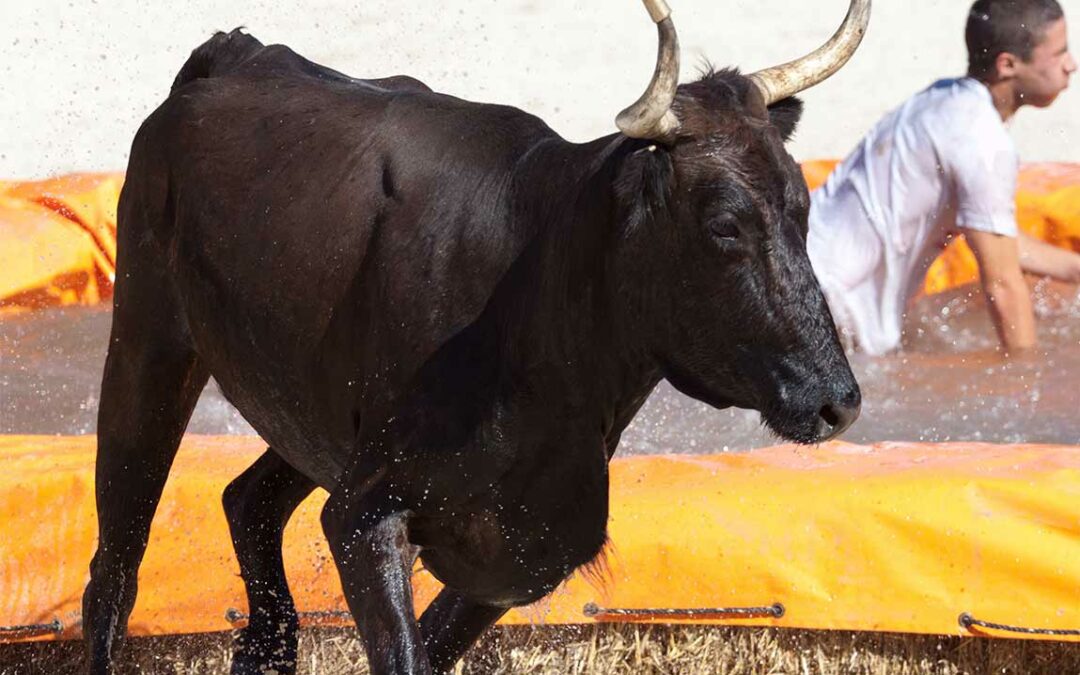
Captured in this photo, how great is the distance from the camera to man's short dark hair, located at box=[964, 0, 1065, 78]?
24.6 feet

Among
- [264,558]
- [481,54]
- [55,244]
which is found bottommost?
[264,558]

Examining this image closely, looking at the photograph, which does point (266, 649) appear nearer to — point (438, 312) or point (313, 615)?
point (313, 615)

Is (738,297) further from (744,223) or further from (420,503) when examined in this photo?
(420,503)

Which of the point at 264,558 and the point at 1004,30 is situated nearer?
the point at 264,558

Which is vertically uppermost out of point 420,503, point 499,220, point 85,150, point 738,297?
point 85,150

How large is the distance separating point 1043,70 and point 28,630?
4.56 metres

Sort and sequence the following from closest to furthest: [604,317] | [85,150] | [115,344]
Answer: [604,317] → [115,344] → [85,150]

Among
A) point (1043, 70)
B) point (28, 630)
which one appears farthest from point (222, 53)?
point (1043, 70)

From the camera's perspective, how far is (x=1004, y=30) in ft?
24.7

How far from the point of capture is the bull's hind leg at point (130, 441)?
4414mm

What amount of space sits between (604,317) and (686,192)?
312 millimetres

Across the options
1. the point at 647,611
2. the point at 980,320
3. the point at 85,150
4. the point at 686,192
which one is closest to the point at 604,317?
the point at 686,192

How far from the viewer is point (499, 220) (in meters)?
3.71

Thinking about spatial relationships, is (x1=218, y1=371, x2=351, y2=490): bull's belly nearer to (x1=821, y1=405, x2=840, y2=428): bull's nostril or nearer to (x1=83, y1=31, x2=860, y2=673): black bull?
(x1=83, y1=31, x2=860, y2=673): black bull
